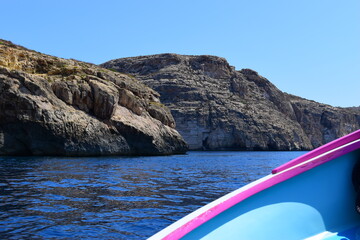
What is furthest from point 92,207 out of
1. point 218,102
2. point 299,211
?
point 218,102

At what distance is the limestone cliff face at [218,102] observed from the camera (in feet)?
270

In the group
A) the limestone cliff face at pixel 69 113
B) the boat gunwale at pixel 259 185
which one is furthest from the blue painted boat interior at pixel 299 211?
the limestone cliff face at pixel 69 113

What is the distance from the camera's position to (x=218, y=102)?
89.0 meters

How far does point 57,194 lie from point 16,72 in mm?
28403

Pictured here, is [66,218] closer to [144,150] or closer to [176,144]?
[144,150]

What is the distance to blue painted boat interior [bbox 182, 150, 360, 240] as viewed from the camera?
11.1 feet

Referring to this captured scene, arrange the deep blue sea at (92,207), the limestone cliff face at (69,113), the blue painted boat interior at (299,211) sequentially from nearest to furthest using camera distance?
1. the blue painted boat interior at (299,211)
2. the deep blue sea at (92,207)
3. the limestone cliff face at (69,113)

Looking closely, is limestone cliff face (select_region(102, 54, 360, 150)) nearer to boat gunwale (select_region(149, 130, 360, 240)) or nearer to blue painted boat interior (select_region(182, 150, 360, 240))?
blue painted boat interior (select_region(182, 150, 360, 240))

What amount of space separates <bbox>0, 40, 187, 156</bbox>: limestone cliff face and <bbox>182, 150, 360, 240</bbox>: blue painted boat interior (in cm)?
3310

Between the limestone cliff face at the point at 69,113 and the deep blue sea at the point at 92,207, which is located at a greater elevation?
the limestone cliff face at the point at 69,113

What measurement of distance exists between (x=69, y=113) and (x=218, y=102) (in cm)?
5859

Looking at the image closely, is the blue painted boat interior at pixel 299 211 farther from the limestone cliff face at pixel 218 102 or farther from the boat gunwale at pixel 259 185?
the limestone cliff face at pixel 218 102

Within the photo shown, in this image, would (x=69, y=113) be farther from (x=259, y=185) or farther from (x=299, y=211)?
(x=259, y=185)

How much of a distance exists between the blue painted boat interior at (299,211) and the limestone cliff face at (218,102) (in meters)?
75.3
